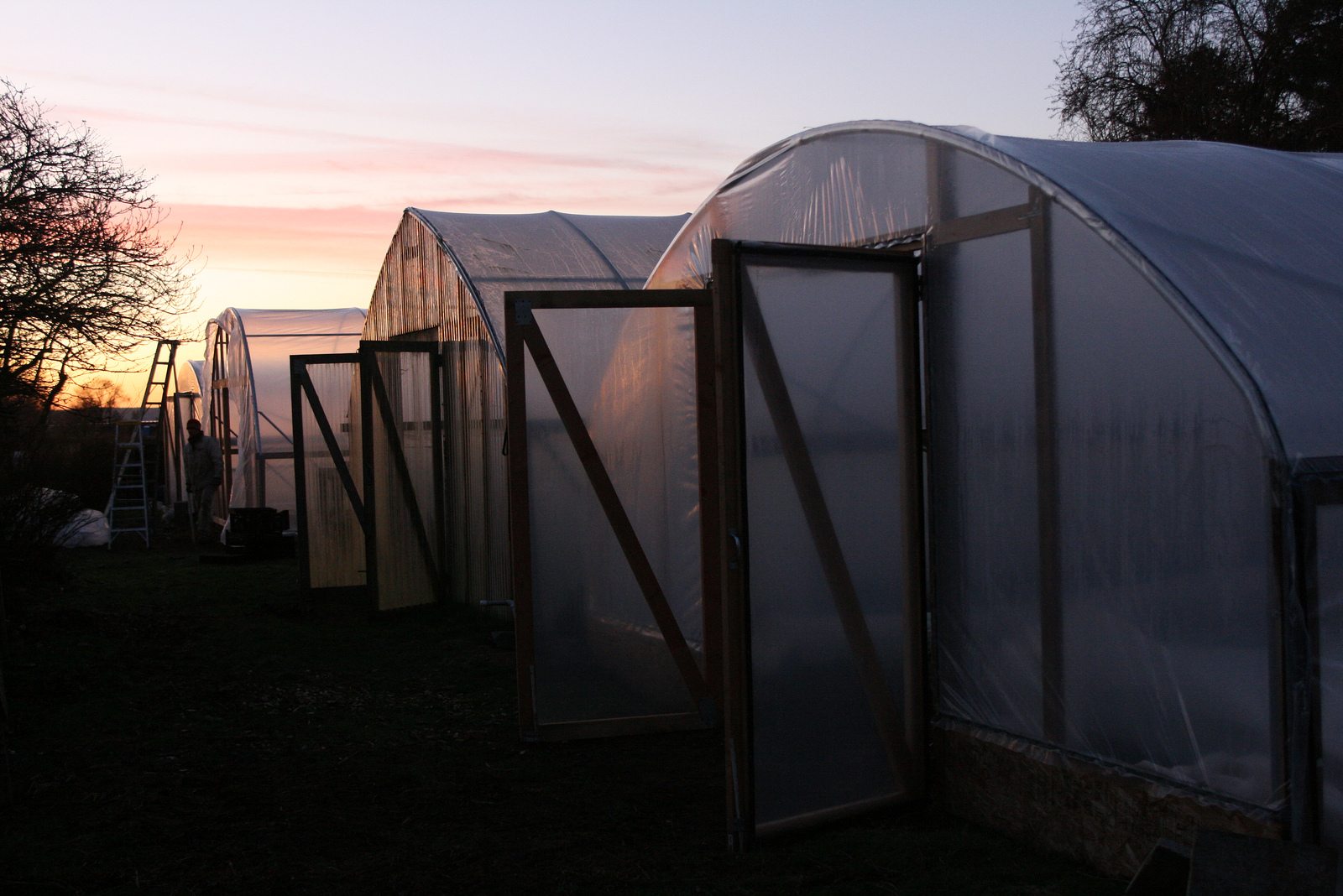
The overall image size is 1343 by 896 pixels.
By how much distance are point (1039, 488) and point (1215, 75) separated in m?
16.7

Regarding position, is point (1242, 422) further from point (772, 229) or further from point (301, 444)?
point (301, 444)

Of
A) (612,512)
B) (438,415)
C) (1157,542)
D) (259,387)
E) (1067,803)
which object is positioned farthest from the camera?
(259,387)

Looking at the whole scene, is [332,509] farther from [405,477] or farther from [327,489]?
[405,477]

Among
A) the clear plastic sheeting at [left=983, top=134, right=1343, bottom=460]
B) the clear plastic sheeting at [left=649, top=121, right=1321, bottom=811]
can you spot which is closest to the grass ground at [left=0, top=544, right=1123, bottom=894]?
the clear plastic sheeting at [left=649, top=121, right=1321, bottom=811]

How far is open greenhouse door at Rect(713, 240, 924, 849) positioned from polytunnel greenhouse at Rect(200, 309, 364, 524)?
1164 cm

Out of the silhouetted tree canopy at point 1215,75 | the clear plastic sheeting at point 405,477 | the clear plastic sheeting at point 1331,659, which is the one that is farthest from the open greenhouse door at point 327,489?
the silhouetted tree canopy at point 1215,75

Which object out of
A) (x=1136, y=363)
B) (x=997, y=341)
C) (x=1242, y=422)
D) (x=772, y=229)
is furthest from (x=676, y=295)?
(x=1242, y=422)

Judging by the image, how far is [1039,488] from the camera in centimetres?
439

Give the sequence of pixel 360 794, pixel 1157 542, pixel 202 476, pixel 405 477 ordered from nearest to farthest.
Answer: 1. pixel 1157 542
2. pixel 360 794
3. pixel 405 477
4. pixel 202 476

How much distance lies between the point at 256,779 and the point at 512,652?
9.69ft

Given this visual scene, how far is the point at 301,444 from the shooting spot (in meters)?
10.5

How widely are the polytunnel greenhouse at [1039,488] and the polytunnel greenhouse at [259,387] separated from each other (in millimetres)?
11553

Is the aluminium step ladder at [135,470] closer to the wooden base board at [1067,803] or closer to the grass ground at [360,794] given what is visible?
the grass ground at [360,794]

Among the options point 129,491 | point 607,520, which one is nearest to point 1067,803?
point 607,520
